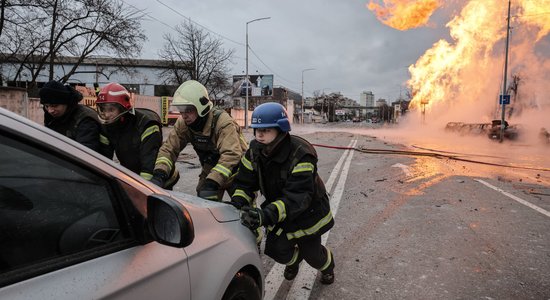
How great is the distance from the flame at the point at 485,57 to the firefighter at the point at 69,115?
1050 inches

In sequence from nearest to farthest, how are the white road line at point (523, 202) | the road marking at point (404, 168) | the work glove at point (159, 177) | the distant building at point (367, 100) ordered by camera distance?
the work glove at point (159, 177) < the white road line at point (523, 202) < the road marking at point (404, 168) < the distant building at point (367, 100)

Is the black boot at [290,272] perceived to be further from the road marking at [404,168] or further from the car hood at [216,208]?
the road marking at [404,168]

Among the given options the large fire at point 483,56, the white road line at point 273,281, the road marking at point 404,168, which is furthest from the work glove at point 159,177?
the large fire at point 483,56

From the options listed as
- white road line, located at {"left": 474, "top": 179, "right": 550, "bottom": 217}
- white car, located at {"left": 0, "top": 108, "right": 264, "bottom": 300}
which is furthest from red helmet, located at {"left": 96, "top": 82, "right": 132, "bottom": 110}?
white road line, located at {"left": 474, "top": 179, "right": 550, "bottom": 217}

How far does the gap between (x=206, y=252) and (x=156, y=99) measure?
31095 mm

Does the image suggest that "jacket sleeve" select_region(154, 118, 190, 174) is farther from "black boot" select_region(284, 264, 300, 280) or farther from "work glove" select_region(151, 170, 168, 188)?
"black boot" select_region(284, 264, 300, 280)

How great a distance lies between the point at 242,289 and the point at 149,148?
5.92 feet

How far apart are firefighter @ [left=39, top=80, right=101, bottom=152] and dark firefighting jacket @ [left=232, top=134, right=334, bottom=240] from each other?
1.44 m

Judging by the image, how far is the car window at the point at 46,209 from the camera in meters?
1.29

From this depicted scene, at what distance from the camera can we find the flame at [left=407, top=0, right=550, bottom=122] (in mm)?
25516

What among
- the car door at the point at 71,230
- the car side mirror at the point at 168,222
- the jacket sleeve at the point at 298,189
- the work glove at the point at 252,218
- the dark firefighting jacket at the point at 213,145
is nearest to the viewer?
the car door at the point at 71,230

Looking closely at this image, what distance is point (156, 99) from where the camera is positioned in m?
31.3

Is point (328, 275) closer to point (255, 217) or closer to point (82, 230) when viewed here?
point (255, 217)

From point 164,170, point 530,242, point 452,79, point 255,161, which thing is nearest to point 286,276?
point 255,161
